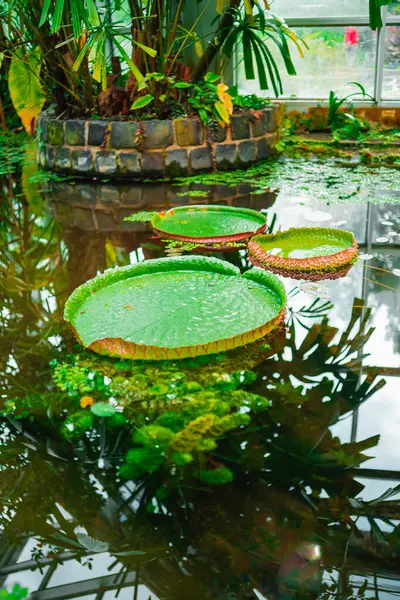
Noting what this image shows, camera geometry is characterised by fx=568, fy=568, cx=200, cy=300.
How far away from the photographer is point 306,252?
8.20ft

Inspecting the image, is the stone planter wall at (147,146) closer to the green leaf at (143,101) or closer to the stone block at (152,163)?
the stone block at (152,163)

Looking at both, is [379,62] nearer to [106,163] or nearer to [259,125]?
[259,125]

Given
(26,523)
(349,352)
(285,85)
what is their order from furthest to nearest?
1. (285,85)
2. (349,352)
3. (26,523)

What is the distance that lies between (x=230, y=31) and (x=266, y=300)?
9.78 feet

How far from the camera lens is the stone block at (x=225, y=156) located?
4023mm

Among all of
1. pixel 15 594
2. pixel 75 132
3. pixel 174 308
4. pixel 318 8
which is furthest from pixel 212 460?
pixel 318 8

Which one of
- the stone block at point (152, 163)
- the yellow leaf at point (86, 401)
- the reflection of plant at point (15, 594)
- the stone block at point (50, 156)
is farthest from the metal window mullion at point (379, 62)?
the reflection of plant at point (15, 594)

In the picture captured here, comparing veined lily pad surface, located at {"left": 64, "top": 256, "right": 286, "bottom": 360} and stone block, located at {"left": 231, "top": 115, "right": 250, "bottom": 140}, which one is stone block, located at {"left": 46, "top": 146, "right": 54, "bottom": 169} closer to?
stone block, located at {"left": 231, "top": 115, "right": 250, "bottom": 140}

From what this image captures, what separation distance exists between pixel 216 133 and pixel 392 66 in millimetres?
2514

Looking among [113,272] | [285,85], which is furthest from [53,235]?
[285,85]

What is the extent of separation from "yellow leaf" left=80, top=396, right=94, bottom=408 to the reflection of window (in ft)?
15.9

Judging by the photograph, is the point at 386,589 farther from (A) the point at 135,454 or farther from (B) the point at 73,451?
(B) the point at 73,451

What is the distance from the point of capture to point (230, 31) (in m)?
4.19

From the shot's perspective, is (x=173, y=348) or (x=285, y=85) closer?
(x=173, y=348)
